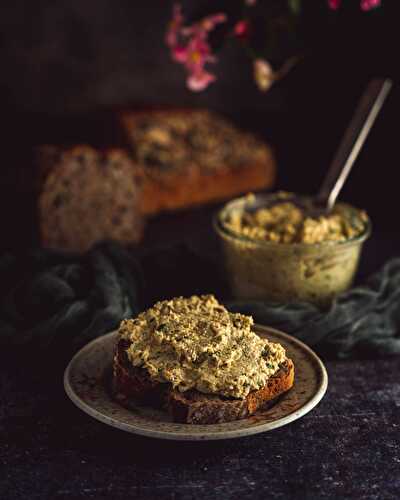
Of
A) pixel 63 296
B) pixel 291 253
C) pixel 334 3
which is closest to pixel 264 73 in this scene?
pixel 334 3

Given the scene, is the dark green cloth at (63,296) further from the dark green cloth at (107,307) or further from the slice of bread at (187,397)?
the slice of bread at (187,397)

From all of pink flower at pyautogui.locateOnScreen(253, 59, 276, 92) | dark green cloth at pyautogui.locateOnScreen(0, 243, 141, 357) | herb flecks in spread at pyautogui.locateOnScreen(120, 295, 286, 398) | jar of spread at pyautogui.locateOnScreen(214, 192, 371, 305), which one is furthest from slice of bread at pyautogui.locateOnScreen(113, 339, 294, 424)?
pink flower at pyautogui.locateOnScreen(253, 59, 276, 92)

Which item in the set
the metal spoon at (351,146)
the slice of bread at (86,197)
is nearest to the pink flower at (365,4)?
the metal spoon at (351,146)

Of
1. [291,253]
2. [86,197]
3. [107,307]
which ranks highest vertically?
[291,253]

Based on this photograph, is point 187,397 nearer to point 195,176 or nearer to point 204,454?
point 204,454

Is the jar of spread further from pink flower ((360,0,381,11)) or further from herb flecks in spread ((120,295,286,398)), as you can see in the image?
pink flower ((360,0,381,11))

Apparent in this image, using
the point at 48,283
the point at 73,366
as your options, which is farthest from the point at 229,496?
the point at 48,283
